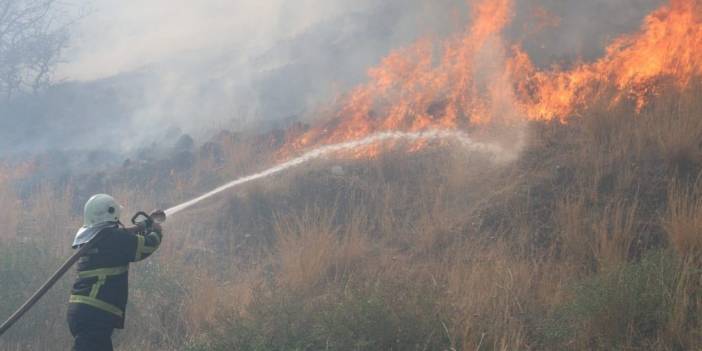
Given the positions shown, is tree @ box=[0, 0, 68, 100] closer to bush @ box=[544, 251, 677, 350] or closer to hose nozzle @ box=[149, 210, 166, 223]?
hose nozzle @ box=[149, 210, 166, 223]

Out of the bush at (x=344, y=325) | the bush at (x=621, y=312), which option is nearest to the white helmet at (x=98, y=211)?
the bush at (x=344, y=325)

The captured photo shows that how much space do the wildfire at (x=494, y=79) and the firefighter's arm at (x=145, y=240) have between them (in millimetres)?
4789

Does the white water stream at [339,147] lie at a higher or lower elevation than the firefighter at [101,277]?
higher

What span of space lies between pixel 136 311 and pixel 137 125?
11.2m

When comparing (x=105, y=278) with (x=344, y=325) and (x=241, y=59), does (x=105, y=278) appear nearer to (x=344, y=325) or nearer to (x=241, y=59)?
(x=344, y=325)

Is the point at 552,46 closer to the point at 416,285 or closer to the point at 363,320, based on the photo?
the point at 416,285

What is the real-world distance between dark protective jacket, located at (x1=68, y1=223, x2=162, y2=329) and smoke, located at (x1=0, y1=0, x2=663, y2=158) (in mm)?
6505

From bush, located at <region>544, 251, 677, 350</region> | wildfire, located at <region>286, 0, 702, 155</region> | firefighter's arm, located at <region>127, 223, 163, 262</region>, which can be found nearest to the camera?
bush, located at <region>544, 251, 677, 350</region>

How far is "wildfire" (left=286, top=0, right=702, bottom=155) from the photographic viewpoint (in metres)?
8.28

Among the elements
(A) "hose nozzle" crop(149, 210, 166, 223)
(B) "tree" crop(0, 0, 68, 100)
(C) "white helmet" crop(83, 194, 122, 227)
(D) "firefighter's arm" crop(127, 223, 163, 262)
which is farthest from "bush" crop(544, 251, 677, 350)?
(B) "tree" crop(0, 0, 68, 100)

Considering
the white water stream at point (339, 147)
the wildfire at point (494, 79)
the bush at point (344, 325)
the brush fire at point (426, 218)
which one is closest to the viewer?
the bush at point (344, 325)

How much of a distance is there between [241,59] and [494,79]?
10.1 meters

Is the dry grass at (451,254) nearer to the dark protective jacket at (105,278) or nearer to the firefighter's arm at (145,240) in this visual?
the dark protective jacket at (105,278)

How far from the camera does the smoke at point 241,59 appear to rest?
411 inches
